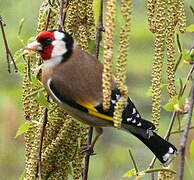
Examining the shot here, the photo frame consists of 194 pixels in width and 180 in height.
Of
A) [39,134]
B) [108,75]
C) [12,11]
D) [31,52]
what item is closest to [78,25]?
[31,52]

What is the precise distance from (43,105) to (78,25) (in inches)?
13.2

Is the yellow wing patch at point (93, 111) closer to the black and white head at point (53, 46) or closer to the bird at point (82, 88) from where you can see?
the bird at point (82, 88)

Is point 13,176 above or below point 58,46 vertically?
below

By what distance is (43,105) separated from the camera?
3.02 meters

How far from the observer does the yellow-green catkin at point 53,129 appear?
3.03 m

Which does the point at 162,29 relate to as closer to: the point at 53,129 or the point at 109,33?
the point at 109,33

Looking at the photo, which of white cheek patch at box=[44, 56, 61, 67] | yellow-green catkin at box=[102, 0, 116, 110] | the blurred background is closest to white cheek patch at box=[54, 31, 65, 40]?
white cheek patch at box=[44, 56, 61, 67]

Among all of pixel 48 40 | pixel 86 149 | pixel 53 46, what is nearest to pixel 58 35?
pixel 48 40

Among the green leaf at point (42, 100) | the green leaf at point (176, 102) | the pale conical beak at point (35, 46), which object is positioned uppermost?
the pale conical beak at point (35, 46)

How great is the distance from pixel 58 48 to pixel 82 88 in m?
0.24

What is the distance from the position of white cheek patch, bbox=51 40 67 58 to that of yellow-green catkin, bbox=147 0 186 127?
0.77 meters

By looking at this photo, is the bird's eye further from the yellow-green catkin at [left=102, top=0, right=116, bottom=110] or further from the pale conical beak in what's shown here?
the yellow-green catkin at [left=102, top=0, right=116, bottom=110]

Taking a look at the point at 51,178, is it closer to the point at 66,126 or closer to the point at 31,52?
the point at 66,126

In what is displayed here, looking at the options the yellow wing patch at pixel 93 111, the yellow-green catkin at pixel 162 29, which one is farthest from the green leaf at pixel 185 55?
the yellow wing patch at pixel 93 111
